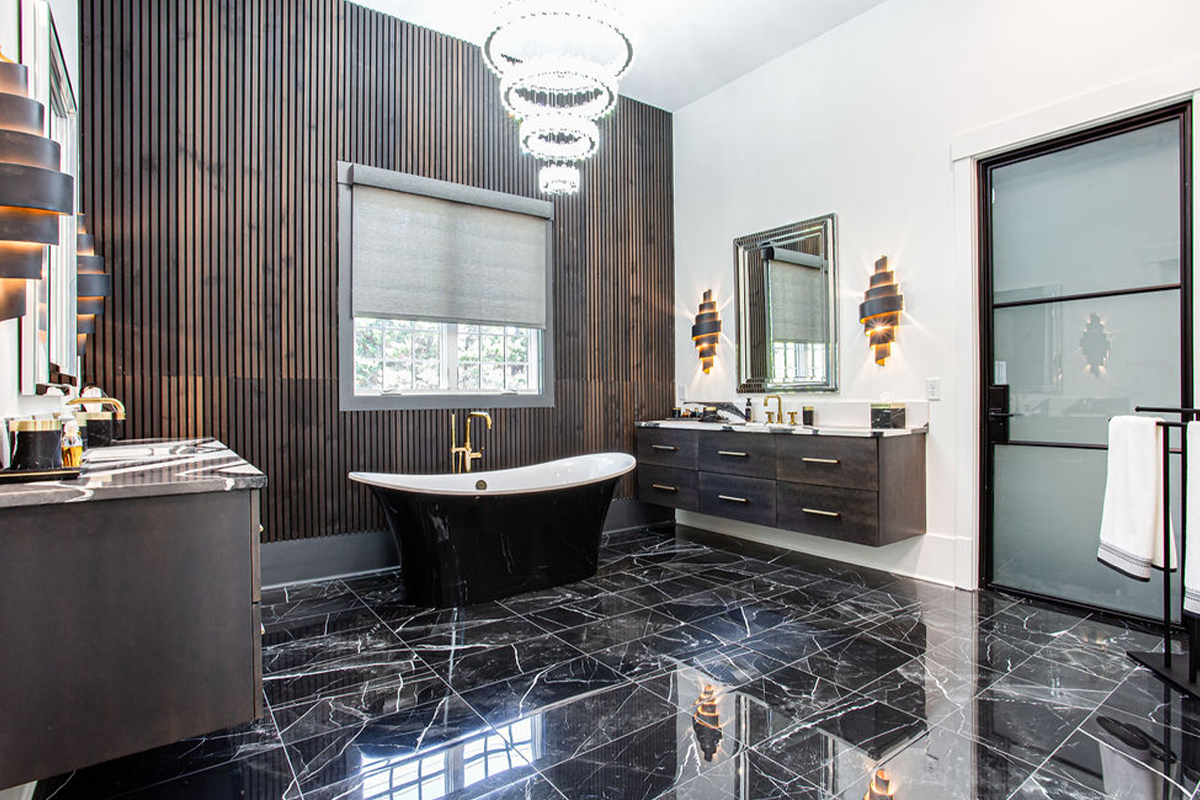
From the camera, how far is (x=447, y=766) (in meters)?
1.77

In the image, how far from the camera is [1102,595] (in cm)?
299

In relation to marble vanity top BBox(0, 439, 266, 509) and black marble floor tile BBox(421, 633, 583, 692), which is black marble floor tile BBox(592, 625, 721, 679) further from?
marble vanity top BBox(0, 439, 266, 509)

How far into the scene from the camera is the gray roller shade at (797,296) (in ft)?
13.8

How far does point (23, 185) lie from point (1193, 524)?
10.9 feet

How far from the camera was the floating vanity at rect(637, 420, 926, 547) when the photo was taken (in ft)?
11.2

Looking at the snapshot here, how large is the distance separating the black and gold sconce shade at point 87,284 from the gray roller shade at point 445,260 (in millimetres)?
1210

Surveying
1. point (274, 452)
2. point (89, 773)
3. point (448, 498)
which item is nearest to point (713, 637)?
point (448, 498)

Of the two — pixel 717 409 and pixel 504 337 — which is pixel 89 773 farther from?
pixel 717 409

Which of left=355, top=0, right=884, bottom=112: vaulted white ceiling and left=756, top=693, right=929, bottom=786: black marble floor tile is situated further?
left=355, top=0, right=884, bottom=112: vaulted white ceiling

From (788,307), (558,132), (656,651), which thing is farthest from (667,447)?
(558,132)

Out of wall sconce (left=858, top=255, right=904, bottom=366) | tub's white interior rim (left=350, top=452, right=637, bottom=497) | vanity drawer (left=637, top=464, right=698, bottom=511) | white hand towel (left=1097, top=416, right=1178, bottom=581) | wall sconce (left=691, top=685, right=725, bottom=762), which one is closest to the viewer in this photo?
wall sconce (left=691, top=685, right=725, bottom=762)

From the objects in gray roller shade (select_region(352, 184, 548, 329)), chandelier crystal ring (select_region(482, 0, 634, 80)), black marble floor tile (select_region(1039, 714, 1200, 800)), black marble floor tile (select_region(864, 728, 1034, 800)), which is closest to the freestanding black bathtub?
gray roller shade (select_region(352, 184, 548, 329))

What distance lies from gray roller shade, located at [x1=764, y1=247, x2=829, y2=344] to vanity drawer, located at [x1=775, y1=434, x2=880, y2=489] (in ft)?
2.74

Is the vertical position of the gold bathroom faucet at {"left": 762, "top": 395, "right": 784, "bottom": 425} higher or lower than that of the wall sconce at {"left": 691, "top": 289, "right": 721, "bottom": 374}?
lower
